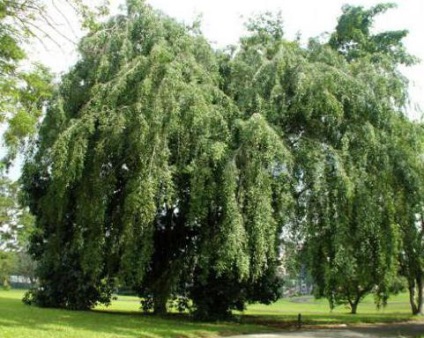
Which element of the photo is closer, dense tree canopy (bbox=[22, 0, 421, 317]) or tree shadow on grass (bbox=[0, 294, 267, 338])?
tree shadow on grass (bbox=[0, 294, 267, 338])

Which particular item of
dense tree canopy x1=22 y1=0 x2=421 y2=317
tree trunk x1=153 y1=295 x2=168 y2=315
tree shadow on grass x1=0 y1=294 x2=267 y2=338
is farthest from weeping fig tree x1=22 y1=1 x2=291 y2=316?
tree trunk x1=153 y1=295 x2=168 y2=315

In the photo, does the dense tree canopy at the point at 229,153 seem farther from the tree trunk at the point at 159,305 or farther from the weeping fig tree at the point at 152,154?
the tree trunk at the point at 159,305

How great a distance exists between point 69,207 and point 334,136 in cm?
906

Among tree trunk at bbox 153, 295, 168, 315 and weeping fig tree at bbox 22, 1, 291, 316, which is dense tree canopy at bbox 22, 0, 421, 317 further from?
tree trunk at bbox 153, 295, 168, 315

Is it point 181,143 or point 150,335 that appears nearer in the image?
point 150,335

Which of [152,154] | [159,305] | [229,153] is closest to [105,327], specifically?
[152,154]

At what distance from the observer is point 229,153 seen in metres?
15.9

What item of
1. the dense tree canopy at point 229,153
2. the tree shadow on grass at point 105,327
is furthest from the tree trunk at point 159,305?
the dense tree canopy at point 229,153

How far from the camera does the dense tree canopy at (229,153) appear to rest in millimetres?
15086

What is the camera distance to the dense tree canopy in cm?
1509

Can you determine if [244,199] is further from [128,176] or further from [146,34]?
[146,34]

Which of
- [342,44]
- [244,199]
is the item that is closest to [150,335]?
[244,199]

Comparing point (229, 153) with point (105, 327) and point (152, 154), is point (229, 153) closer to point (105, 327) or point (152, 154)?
point (152, 154)

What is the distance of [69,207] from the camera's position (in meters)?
18.1
